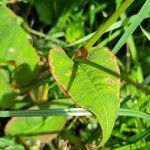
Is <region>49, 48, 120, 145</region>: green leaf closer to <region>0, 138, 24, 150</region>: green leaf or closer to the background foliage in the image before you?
the background foliage

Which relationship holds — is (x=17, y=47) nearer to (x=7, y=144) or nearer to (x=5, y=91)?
(x=5, y=91)

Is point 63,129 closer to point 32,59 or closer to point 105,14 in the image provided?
point 32,59

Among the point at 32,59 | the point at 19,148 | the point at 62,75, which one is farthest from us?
the point at 32,59

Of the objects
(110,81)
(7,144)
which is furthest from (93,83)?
(7,144)

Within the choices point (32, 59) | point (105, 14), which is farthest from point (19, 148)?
point (105, 14)

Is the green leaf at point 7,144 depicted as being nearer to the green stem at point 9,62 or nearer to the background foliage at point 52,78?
the background foliage at point 52,78
